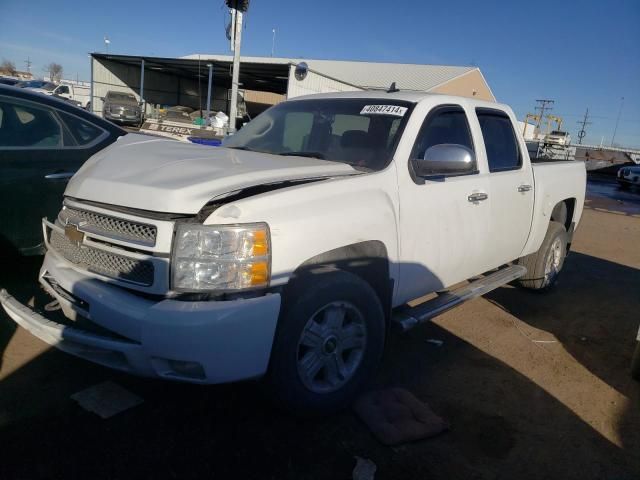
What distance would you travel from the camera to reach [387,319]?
3.23 metres

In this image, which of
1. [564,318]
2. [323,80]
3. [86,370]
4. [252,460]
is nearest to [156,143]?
[86,370]

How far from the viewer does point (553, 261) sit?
5.53 m

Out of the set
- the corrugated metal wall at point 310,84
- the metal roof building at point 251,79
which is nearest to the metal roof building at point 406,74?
the metal roof building at point 251,79

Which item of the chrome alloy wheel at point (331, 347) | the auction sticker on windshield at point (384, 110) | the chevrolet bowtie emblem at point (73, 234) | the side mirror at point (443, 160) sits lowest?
the chrome alloy wheel at point (331, 347)

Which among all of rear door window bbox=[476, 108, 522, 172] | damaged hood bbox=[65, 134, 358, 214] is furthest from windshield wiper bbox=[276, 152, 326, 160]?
rear door window bbox=[476, 108, 522, 172]

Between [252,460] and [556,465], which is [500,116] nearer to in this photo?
[556,465]

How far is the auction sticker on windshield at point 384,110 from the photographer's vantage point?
3.48m

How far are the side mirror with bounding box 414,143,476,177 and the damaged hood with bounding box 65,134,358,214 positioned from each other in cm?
53

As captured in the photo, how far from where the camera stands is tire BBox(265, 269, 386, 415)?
2547 mm

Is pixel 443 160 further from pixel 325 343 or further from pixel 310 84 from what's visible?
pixel 310 84

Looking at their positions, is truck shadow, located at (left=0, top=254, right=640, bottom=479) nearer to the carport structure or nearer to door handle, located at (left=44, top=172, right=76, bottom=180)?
door handle, located at (left=44, top=172, right=76, bottom=180)

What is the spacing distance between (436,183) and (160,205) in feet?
6.29

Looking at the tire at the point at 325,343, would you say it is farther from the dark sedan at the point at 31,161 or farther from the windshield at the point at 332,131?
the dark sedan at the point at 31,161

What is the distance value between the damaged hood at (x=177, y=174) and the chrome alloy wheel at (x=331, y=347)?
80 centimetres
